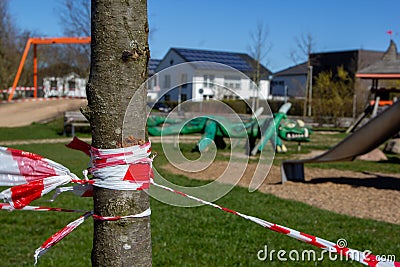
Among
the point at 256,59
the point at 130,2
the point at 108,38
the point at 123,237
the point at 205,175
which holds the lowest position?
the point at 205,175

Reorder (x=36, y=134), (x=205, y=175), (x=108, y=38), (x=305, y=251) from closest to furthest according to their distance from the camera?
(x=108, y=38) < (x=305, y=251) < (x=205, y=175) < (x=36, y=134)

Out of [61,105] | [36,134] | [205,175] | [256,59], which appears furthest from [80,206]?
[256,59]

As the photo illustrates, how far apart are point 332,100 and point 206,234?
96.0 ft

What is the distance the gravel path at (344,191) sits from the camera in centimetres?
725

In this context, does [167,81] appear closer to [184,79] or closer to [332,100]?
[184,79]

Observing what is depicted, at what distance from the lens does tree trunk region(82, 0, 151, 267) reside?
5.46 feet

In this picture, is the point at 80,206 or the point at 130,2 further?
the point at 80,206

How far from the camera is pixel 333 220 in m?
6.26

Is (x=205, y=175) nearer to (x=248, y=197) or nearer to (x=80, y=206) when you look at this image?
(x=248, y=197)

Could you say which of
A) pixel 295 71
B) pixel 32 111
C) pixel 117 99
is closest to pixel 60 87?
pixel 32 111

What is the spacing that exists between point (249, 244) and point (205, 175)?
5710 mm

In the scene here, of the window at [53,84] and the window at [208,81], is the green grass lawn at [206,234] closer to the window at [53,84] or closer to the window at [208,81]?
the window at [208,81]

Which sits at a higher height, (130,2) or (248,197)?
(130,2)

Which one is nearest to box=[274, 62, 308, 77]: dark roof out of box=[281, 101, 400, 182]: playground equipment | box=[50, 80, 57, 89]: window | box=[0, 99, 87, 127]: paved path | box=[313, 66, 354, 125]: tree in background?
box=[313, 66, 354, 125]: tree in background
